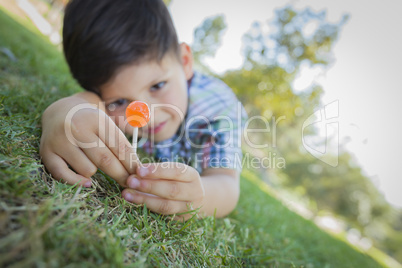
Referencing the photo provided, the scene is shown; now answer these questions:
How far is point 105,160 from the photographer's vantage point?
1.05 metres

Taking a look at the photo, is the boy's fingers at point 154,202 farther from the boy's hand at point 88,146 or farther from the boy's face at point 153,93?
the boy's face at point 153,93

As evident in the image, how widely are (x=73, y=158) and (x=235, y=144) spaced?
1379 millimetres

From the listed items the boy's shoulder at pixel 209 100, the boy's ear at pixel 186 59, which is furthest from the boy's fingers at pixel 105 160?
the boy's ear at pixel 186 59

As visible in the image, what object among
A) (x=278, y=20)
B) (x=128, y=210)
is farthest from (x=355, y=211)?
(x=128, y=210)

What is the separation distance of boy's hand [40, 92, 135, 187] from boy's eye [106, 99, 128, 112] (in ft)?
2.19

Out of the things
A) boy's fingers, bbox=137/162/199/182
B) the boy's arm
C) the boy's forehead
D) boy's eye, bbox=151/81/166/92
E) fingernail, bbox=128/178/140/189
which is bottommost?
the boy's arm

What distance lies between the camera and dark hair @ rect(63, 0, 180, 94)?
1745mm

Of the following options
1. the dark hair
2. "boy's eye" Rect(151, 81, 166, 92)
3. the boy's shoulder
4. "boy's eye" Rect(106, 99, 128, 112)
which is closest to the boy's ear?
the boy's shoulder

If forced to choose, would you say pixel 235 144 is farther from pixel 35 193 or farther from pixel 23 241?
pixel 23 241

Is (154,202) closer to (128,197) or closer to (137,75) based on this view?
(128,197)

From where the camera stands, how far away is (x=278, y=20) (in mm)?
9898

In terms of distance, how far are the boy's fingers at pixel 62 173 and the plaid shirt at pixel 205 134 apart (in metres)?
1.08

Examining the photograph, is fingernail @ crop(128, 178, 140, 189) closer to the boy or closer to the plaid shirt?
the boy

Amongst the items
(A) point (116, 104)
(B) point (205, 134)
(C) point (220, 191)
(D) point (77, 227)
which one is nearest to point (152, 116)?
(A) point (116, 104)
